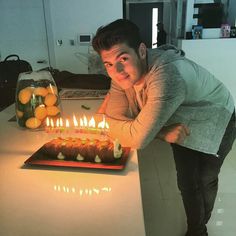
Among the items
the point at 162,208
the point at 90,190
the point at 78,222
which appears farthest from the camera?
the point at 162,208

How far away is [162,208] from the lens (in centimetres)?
195

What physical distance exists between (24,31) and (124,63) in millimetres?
3219

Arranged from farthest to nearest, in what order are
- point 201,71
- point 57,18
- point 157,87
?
point 57,18 → point 201,71 → point 157,87

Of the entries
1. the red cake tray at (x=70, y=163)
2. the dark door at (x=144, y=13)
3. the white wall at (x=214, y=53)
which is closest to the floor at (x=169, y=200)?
the red cake tray at (x=70, y=163)

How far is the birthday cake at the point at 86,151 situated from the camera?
1.00 metres

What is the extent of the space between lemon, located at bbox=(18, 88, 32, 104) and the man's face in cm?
49

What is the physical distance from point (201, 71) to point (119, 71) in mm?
386

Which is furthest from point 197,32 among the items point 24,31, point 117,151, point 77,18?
point 117,151

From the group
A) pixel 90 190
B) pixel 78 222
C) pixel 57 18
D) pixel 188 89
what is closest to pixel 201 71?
pixel 188 89

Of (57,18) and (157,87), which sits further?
(57,18)

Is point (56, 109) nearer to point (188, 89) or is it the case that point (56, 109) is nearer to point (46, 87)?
point (46, 87)

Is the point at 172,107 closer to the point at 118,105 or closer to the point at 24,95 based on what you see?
the point at 118,105

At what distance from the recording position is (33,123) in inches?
52.8

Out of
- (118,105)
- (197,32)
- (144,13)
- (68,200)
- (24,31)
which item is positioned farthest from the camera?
(144,13)
